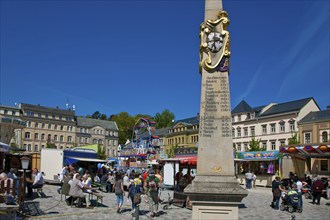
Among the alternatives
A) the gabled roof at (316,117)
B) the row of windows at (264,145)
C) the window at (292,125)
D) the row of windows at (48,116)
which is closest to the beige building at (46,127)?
the row of windows at (48,116)

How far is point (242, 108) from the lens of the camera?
63.0 metres

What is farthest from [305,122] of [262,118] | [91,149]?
[91,149]

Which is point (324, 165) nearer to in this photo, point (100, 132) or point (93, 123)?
point (100, 132)

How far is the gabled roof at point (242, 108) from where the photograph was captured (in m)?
62.2

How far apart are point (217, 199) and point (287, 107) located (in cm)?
5092

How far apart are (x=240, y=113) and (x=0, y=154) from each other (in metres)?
46.0

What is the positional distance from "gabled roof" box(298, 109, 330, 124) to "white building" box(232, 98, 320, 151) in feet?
6.50

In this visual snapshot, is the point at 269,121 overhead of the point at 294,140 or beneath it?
overhead

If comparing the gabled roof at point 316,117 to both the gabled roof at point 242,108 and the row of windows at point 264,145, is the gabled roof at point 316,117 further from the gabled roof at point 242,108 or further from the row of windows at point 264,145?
the gabled roof at point 242,108

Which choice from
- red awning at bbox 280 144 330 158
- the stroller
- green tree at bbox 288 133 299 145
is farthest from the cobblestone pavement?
green tree at bbox 288 133 299 145

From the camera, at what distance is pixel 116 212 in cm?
1507

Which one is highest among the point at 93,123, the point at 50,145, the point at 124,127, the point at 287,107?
the point at 93,123

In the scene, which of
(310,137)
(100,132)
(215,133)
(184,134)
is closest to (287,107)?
(310,137)

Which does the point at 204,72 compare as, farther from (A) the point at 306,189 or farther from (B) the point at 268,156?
(B) the point at 268,156
